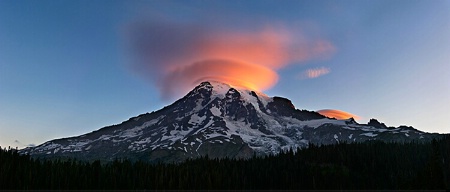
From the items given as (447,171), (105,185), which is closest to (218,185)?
(105,185)

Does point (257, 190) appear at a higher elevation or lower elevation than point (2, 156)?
lower

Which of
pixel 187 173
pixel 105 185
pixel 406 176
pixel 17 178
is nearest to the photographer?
pixel 17 178

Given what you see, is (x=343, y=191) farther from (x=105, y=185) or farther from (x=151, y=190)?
(x=105, y=185)

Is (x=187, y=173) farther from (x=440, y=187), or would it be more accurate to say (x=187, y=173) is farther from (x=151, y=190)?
(x=440, y=187)

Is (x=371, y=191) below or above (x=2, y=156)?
below

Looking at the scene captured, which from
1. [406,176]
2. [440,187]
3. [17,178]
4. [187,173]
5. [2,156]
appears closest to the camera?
[440,187]

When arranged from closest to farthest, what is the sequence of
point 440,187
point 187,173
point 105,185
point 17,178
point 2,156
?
point 440,187, point 17,178, point 2,156, point 105,185, point 187,173

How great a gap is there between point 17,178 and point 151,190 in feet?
147

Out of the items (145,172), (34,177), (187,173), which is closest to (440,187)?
(187,173)

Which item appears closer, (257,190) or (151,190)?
(151,190)

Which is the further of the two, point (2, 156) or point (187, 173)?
point (187, 173)

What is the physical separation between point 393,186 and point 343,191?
25193 millimetres

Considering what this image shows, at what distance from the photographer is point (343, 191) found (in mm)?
177750

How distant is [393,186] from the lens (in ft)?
613
